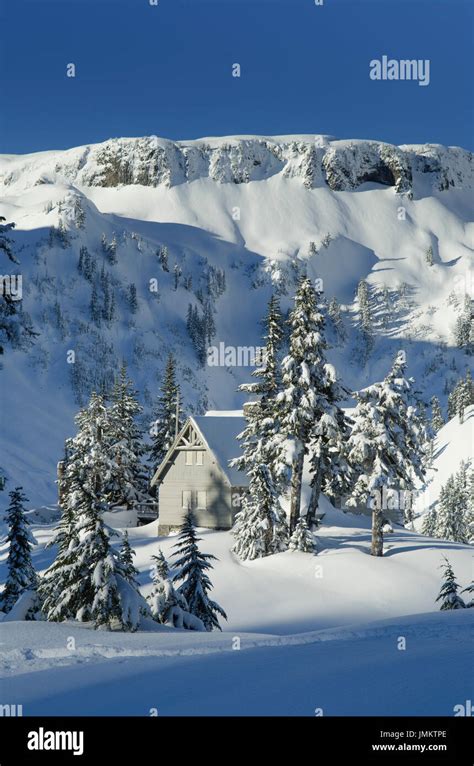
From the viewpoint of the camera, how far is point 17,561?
27.6 metres

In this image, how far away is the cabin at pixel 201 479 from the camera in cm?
5006

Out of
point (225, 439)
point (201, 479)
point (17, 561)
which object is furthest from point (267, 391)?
point (17, 561)

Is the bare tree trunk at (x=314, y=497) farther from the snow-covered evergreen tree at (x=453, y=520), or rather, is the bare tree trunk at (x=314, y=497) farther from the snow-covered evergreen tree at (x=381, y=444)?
the snow-covered evergreen tree at (x=453, y=520)

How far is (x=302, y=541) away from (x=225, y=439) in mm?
15780

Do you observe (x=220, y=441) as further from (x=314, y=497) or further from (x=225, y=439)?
(x=314, y=497)

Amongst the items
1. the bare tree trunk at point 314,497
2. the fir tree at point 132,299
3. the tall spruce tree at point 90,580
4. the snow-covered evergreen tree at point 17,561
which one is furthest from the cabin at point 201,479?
the fir tree at point 132,299

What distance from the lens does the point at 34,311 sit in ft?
507

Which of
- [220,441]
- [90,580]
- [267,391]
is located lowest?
[90,580]

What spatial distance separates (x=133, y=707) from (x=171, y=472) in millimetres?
42415

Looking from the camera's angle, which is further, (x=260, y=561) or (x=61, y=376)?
(x=61, y=376)

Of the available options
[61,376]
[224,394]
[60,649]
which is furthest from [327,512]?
[224,394]

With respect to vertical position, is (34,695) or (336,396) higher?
(336,396)

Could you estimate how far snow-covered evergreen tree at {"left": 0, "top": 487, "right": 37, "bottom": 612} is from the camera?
27.0 meters
